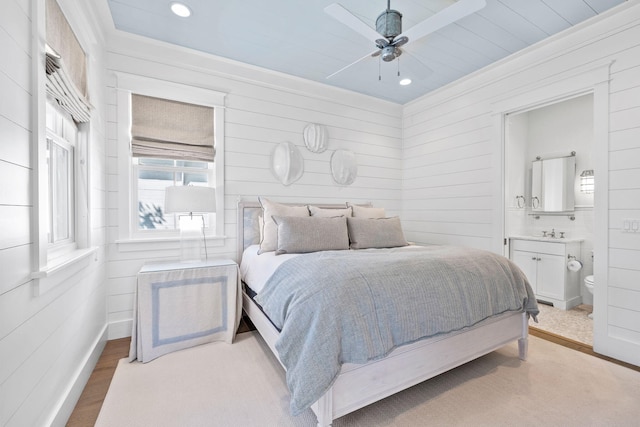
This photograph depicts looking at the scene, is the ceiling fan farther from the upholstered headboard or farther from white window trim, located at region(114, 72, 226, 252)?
the upholstered headboard

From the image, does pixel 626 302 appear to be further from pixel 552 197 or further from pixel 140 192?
pixel 140 192

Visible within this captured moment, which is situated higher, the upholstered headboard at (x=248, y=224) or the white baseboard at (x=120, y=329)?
the upholstered headboard at (x=248, y=224)

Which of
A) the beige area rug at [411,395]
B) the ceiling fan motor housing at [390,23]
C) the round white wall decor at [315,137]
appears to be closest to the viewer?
the beige area rug at [411,395]

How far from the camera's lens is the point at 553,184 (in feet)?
13.2

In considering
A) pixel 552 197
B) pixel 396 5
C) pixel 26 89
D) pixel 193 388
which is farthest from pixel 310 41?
pixel 552 197

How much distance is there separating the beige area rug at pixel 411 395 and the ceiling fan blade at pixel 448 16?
7.90 feet

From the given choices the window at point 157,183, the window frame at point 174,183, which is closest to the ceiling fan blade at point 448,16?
the window frame at point 174,183

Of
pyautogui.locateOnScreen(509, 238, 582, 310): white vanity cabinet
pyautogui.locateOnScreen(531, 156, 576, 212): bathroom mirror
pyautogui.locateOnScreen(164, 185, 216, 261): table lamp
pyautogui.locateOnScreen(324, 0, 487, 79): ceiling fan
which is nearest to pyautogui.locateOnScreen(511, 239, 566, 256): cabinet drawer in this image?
pyautogui.locateOnScreen(509, 238, 582, 310): white vanity cabinet

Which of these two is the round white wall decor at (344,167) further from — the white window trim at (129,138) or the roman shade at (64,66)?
the roman shade at (64,66)

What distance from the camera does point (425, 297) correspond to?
1689 mm

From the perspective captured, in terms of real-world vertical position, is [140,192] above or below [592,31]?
below

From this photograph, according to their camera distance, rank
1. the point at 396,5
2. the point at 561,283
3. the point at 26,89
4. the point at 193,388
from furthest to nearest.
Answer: the point at 561,283 → the point at 396,5 → the point at 193,388 → the point at 26,89

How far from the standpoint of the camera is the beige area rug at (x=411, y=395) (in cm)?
161

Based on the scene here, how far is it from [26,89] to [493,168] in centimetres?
377
